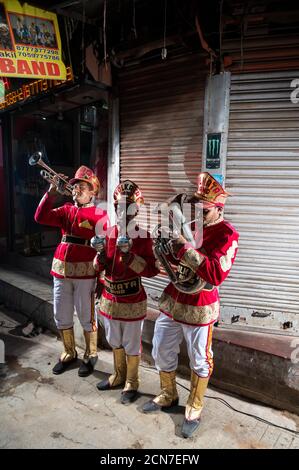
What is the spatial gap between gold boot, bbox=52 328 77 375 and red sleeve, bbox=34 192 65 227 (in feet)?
4.91

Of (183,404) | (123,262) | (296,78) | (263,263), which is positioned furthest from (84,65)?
(183,404)

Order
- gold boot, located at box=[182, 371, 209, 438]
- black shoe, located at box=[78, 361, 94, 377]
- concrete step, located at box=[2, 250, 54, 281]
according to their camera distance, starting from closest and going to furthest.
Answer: gold boot, located at box=[182, 371, 209, 438]
black shoe, located at box=[78, 361, 94, 377]
concrete step, located at box=[2, 250, 54, 281]

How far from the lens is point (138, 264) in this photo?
331 centimetres

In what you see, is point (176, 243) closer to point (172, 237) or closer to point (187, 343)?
point (172, 237)

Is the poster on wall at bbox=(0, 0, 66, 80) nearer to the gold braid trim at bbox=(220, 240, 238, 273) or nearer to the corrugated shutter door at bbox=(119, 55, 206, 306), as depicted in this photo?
the corrugated shutter door at bbox=(119, 55, 206, 306)

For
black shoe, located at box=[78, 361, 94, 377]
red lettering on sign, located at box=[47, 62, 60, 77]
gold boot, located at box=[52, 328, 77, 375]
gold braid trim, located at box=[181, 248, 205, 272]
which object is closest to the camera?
gold braid trim, located at box=[181, 248, 205, 272]

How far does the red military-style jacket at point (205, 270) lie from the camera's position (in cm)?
271

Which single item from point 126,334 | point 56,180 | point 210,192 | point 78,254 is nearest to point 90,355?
point 126,334

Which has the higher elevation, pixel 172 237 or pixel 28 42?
pixel 28 42

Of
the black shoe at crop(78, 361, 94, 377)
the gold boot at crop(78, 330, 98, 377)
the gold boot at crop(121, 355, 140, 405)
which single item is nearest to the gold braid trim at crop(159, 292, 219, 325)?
Answer: the gold boot at crop(121, 355, 140, 405)

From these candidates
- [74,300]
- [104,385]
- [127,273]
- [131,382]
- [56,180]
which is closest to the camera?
[127,273]

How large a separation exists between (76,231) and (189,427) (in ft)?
8.27

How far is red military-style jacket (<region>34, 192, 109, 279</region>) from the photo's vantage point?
4031 millimetres

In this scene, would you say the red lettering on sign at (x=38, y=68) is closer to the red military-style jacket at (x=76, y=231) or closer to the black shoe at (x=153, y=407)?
the red military-style jacket at (x=76, y=231)
